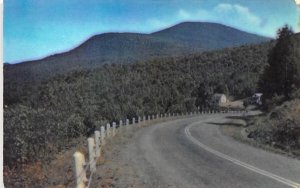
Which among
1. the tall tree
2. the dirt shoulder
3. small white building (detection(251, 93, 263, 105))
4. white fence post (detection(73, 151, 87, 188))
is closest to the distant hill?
the tall tree

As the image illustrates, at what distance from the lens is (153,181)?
1240cm

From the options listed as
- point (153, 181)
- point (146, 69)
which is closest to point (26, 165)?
point (153, 181)

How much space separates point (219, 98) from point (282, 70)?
177cm

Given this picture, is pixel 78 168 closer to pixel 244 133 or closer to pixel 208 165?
pixel 208 165

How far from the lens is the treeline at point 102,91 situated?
11211 mm

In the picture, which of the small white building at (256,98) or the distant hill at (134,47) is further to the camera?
the small white building at (256,98)

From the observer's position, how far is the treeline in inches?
441

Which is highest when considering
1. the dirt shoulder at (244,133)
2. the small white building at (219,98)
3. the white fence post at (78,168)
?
the small white building at (219,98)

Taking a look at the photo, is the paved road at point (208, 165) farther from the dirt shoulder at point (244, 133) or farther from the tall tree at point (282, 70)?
the tall tree at point (282, 70)

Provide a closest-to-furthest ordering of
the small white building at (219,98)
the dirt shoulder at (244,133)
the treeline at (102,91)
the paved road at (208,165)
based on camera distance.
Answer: the treeline at (102,91)
the paved road at (208,165)
the small white building at (219,98)
the dirt shoulder at (244,133)

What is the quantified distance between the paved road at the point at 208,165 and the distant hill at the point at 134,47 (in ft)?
8.43

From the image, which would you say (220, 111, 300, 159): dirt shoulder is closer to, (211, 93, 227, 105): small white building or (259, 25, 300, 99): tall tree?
(211, 93, 227, 105): small white building

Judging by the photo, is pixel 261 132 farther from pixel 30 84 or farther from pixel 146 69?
pixel 30 84

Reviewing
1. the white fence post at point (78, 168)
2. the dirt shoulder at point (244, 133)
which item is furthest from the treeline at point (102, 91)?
the dirt shoulder at point (244, 133)
